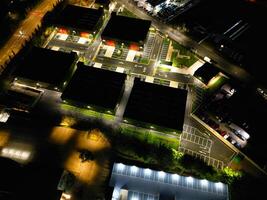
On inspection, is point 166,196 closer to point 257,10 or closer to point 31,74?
point 31,74

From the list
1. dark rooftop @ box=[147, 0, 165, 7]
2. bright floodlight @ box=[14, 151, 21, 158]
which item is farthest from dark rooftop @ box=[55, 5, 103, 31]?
bright floodlight @ box=[14, 151, 21, 158]

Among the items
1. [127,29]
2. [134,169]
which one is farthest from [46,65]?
[134,169]

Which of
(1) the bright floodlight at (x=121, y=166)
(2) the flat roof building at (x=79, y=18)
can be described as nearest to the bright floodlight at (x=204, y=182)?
(1) the bright floodlight at (x=121, y=166)

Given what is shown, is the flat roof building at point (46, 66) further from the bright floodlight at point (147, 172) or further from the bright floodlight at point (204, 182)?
the bright floodlight at point (204, 182)

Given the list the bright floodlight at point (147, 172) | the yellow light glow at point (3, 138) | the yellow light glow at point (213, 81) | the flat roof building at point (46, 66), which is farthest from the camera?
the yellow light glow at point (213, 81)

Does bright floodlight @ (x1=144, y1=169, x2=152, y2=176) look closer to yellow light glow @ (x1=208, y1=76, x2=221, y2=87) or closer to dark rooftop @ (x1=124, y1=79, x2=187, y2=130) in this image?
dark rooftop @ (x1=124, y1=79, x2=187, y2=130)

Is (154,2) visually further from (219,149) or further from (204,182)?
(204,182)
